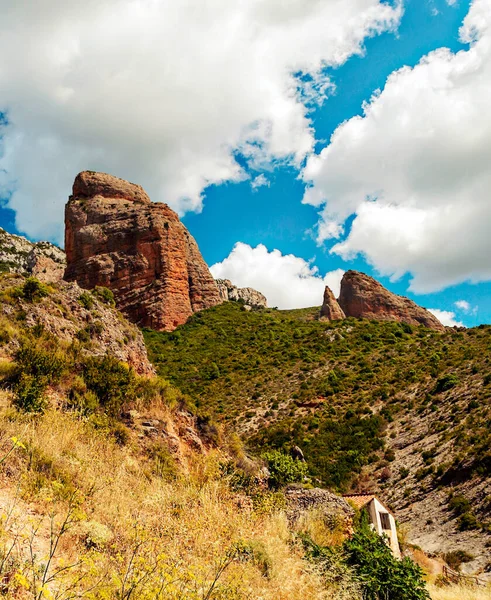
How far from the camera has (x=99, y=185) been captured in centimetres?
5906

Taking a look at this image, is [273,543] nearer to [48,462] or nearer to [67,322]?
[48,462]

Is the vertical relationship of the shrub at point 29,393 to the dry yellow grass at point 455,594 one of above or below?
above

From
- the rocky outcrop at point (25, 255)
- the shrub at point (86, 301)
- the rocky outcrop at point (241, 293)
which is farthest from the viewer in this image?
the rocky outcrop at point (241, 293)

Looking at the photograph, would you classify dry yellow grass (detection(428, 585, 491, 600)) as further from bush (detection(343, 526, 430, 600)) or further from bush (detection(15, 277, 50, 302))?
bush (detection(15, 277, 50, 302))

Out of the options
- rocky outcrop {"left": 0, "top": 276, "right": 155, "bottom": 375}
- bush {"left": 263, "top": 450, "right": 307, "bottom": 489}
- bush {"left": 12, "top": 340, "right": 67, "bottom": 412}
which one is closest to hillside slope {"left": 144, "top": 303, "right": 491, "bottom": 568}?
bush {"left": 263, "top": 450, "right": 307, "bottom": 489}

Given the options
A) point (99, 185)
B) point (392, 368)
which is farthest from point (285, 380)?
point (99, 185)

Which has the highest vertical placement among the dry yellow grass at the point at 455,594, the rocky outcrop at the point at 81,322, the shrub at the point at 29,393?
the rocky outcrop at the point at 81,322

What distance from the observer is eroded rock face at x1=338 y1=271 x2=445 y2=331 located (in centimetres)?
6606

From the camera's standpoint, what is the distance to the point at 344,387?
34.3 meters

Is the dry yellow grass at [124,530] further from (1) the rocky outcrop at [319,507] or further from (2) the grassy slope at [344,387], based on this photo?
(2) the grassy slope at [344,387]

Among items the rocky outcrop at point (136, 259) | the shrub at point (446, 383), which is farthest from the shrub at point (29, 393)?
the rocky outcrop at point (136, 259)

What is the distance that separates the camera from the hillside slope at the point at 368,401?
2028cm

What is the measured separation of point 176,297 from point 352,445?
31.1 metres

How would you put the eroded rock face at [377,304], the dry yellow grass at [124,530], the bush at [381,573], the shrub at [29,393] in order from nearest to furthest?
1. the dry yellow grass at [124,530]
2. the bush at [381,573]
3. the shrub at [29,393]
4. the eroded rock face at [377,304]
